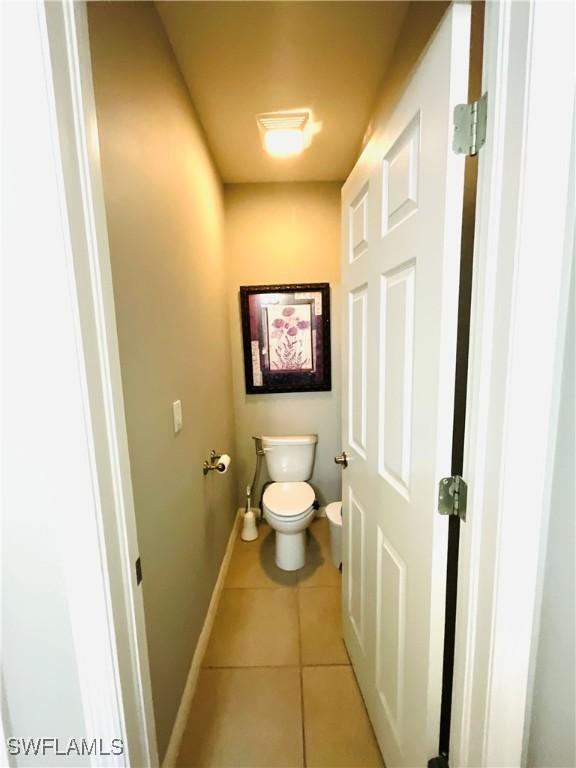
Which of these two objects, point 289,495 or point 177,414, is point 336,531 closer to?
point 289,495

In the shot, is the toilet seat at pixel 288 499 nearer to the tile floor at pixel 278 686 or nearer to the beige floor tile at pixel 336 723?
the tile floor at pixel 278 686

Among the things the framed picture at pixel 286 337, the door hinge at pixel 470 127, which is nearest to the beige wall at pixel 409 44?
the door hinge at pixel 470 127

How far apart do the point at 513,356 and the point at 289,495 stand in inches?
67.0

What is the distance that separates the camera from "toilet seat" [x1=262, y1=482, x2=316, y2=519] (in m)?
1.85

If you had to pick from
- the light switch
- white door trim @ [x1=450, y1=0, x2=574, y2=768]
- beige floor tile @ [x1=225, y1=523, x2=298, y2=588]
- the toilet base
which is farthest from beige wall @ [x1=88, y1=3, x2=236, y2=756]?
white door trim @ [x1=450, y1=0, x2=574, y2=768]

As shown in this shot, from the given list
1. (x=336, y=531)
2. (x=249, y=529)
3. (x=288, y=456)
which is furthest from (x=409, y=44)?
(x=249, y=529)

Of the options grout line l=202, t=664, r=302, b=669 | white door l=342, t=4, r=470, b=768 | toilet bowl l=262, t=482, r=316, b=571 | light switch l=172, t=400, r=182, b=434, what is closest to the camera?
white door l=342, t=4, r=470, b=768

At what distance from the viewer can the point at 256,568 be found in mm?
1984

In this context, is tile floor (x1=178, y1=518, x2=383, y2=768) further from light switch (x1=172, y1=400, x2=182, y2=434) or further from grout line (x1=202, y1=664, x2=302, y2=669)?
light switch (x1=172, y1=400, x2=182, y2=434)

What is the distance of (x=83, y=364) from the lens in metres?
0.54

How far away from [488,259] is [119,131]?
38.5 inches

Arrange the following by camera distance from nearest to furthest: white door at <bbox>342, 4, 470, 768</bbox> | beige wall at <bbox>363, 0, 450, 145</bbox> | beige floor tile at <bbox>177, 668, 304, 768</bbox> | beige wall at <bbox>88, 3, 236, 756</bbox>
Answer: white door at <bbox>342, 4, 470, 768</bbox>, beige wall at <bbox>88, 3, 236, 756</bbox>, beige wall at <bbox>363, 0, 450, 145</bbox>, beige floor tile at <bbox>177, 668, 304, 768</bbox>

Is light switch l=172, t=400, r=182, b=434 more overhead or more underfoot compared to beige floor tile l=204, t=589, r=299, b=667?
more overhead

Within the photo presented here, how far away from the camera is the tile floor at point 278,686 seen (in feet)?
3.61
